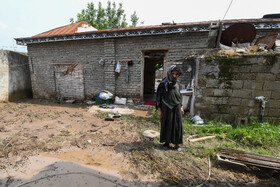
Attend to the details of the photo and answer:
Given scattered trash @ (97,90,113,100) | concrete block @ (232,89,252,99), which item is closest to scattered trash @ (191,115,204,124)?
concrete block @ (232,89,252,99)

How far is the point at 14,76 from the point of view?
26.6 feet

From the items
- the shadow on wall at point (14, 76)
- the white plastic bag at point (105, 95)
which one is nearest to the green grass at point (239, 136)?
the white plastic bag at point (105, 95)

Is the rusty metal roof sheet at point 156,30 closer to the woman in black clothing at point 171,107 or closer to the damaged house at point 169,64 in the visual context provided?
the damaged house at point 169,64

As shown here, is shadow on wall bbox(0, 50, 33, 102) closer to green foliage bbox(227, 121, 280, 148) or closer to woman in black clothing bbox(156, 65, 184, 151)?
woman in black clothing bbox(156, 65, 184, 151)

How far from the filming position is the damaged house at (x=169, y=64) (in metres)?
3.92

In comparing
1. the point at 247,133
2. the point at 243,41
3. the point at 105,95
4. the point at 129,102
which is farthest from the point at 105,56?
the point at 247,133

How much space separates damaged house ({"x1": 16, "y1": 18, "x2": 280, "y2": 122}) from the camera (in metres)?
3.92

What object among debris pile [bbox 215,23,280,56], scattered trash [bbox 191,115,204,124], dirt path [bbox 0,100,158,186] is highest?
debris pile [bbox 215,23,280,56]

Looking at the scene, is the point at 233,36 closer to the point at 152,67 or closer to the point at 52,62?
the point at 152,67

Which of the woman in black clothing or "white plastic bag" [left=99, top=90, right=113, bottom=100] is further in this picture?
"white plastic bag" [left=99, top=90, right=113, bottom=100]

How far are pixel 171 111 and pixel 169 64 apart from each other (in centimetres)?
391

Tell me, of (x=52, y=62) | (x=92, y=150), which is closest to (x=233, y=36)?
(x=92, y=150)

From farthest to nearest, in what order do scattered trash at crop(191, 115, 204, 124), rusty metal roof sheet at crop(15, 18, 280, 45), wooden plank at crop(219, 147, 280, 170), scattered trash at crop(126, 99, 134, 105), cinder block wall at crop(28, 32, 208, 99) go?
scattered trash at crop(126, 99, 134, 105), cinder block wall at crop(28, 32, 208, 99), rusty metal roof sheet at crop(15, 18, 280, 45), scattered trash at crop(191, 115, 204, 124), wooden plank at crop(219, 147, 280, 170)

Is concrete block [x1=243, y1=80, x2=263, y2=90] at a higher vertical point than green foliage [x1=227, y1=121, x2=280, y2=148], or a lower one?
higher
